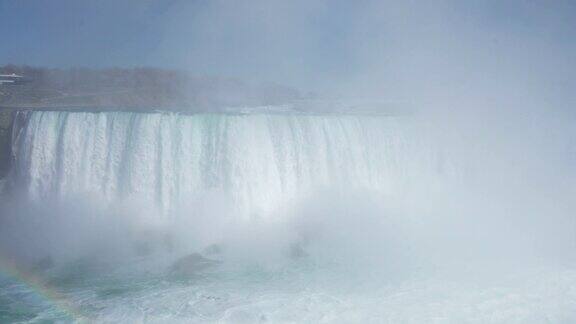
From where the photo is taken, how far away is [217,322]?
8617 mm

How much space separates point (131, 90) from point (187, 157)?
14.1 m

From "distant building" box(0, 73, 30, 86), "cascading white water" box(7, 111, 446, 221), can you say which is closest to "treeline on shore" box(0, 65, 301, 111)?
"distant building" box(0, 73, 30, 86)

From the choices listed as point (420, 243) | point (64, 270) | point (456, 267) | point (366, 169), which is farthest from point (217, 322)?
point (366, 169)

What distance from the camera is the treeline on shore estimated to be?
20203mm

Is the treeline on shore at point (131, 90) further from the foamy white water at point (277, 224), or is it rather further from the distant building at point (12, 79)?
the foamy white water at point (277, 224)

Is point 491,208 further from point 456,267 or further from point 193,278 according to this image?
point 193,278

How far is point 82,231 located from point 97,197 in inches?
44.5

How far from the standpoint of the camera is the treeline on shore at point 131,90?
66.3 ft

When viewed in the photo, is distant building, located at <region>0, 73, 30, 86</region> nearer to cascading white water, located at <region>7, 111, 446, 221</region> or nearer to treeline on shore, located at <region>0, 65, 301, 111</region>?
treeline on shore, located at <region>0, 65, 301, 111</region>

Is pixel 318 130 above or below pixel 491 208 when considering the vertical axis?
above

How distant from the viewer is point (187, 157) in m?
13.7

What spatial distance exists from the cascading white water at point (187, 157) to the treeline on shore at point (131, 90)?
3575mm

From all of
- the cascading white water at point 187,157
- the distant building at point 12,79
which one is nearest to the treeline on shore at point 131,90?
the distant building at point 12,79

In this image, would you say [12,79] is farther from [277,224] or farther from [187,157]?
[277,224]
